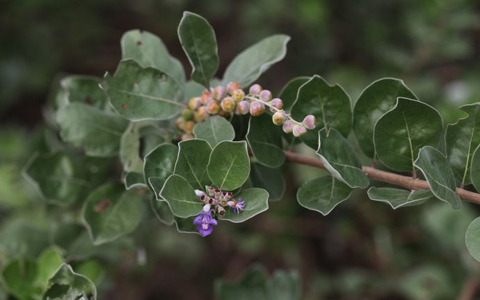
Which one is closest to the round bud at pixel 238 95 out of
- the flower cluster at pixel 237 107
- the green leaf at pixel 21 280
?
the flower cluster at pixel 237 107

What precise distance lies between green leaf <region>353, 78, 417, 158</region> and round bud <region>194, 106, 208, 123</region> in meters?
0.28

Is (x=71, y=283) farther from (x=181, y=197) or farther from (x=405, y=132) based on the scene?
(x=405, y=132)

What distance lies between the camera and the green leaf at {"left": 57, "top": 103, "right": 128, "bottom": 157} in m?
1.22

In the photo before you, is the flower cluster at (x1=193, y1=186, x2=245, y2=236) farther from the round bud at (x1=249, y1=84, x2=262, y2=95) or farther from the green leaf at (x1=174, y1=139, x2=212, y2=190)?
the round bud at (x1=249, y1=84, x2=262, y2=95)

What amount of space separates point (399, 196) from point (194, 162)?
0.35 m

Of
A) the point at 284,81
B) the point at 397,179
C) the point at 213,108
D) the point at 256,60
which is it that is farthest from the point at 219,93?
the point at 284,81

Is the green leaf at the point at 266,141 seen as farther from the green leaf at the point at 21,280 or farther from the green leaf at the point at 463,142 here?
the green leaf at the point at 21,280

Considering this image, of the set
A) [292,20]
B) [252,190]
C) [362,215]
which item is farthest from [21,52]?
[252,190]

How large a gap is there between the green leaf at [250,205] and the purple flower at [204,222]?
0.07ft

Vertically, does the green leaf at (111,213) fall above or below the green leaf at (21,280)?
above

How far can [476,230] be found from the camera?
897 mm

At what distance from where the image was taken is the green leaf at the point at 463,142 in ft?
3.07

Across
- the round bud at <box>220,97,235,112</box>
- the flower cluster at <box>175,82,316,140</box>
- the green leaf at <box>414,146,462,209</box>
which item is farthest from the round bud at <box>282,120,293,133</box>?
the green leaf at <box>414,146,462,209</box>

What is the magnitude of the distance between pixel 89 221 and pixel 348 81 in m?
1.58
